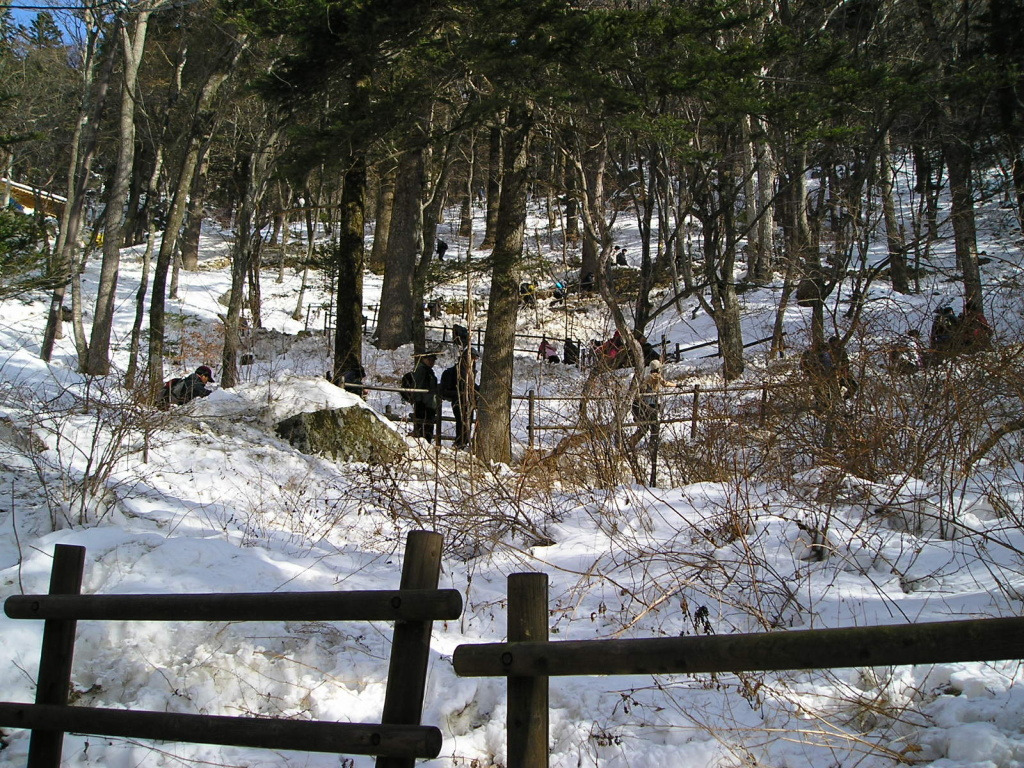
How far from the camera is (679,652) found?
2.62m

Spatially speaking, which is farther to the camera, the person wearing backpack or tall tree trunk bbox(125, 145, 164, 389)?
the person wearing backpack

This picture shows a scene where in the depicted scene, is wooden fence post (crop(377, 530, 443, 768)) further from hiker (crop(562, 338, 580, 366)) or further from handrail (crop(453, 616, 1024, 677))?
hiker (crop(562, 338, 580, 366))

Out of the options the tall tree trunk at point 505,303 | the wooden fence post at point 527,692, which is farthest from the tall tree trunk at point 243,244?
the wooden fence post at point 527,692

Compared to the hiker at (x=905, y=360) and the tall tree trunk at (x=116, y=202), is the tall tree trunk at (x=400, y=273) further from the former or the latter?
the hiker at (x=905, y=360)

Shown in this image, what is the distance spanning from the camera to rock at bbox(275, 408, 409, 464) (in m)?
10.8

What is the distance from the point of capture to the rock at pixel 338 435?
426 inches

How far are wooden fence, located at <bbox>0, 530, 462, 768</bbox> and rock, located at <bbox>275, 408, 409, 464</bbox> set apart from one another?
6.87 metres

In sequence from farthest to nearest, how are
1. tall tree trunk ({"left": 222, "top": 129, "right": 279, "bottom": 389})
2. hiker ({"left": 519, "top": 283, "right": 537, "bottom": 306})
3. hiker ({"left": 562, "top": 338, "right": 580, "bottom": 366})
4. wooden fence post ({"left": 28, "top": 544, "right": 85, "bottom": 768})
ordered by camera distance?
hiker ({"left": 519, "top": 283, "right": 537, "bottom": 306}) < hiker ({"left": 562, "top": 338, "right": 580, "bottom": 366}) < tall tree trunk ({"left": 222, "top": 129, "right": 279, "bottom": 389}) < wooden fence post ({"left": 28, "top": 544, "right": 85, "bottom": 768})

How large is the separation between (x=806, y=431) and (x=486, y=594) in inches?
150

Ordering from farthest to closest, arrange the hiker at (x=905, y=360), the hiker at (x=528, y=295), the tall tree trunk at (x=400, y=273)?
the hiker at (x=528, y=295), the tall tree trunk at (x=400, y=273), the hiker at (x=905, y=360)

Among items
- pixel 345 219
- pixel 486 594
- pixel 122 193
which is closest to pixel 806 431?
pixel 486 594

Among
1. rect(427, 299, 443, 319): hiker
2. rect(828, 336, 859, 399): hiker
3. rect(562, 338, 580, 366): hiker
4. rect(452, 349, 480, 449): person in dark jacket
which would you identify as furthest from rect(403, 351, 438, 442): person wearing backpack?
rect(427, 299, 443, 319): hiker

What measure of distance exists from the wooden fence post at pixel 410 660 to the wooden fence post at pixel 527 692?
386mm

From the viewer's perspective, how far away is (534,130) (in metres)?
11.2
